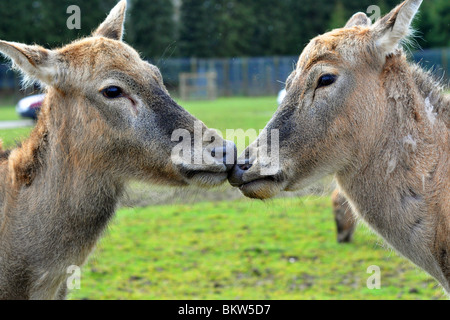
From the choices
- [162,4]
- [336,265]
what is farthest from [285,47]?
[336,265]

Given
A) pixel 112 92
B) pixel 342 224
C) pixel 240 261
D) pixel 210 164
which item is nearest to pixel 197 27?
pixel 342 224

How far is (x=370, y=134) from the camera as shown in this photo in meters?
4.59

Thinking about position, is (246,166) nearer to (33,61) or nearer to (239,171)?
(239,171)

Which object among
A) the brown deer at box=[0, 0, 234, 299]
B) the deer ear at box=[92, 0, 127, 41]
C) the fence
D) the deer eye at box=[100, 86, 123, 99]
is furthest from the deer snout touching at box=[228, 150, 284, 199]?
the fence

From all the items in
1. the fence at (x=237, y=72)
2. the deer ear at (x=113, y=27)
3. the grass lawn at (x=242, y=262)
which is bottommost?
the grass lawn at (x=242, y=262)

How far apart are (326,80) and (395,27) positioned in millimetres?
664

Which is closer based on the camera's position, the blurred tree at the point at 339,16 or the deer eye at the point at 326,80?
the deer eye at the point at 326,80

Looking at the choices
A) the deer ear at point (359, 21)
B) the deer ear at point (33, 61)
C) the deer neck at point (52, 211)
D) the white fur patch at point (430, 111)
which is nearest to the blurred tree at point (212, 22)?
the deer ear at point (359, 21)

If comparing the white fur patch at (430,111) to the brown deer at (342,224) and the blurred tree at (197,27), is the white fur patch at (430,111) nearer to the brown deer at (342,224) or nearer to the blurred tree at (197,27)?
the brown deer at (342,224)

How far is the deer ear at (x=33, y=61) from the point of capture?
4.49m

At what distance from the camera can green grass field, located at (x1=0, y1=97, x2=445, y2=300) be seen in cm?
750

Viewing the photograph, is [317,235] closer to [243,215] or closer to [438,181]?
[243,215]

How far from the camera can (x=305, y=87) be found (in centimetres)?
471
